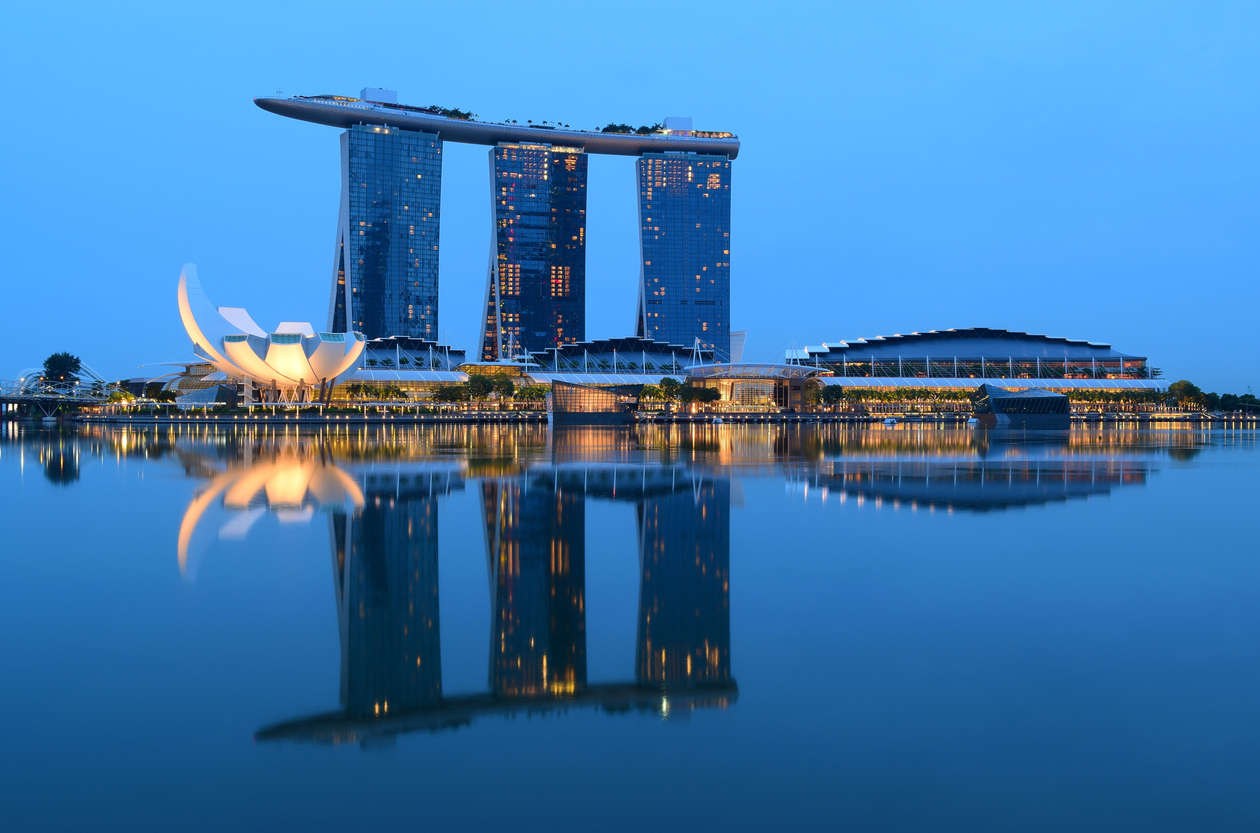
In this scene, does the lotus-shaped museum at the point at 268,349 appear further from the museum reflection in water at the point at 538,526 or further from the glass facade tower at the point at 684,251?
the glass facade tower at the point at 684,251

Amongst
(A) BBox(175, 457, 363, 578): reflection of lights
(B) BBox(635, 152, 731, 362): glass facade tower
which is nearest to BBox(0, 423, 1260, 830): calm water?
(A) BBox(175, 457, 363, 578): reflection of lights

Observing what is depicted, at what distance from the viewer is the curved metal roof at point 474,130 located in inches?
4466

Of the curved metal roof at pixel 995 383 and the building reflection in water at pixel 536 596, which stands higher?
the curved metal roof at pixel 995 383

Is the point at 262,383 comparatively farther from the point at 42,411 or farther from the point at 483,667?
the point at 483,667

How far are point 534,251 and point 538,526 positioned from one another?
108152 millimetres

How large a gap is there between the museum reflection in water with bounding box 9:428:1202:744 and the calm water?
0.06 m

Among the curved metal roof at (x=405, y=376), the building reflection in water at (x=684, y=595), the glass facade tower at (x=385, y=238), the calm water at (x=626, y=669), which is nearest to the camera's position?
the calm water at (x=626, y=669)

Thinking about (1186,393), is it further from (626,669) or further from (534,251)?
(626,669)

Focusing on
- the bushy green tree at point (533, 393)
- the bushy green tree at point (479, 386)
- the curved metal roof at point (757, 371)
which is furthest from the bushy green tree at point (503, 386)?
the curved metal roof at point (757, 371)

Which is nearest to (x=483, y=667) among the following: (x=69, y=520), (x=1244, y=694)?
(x=1244, y=694)

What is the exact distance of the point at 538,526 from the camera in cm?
1438

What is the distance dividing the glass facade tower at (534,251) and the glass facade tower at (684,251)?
8753mm

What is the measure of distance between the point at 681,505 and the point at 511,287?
10491 cm

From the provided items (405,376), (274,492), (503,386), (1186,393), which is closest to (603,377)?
(503,386)
